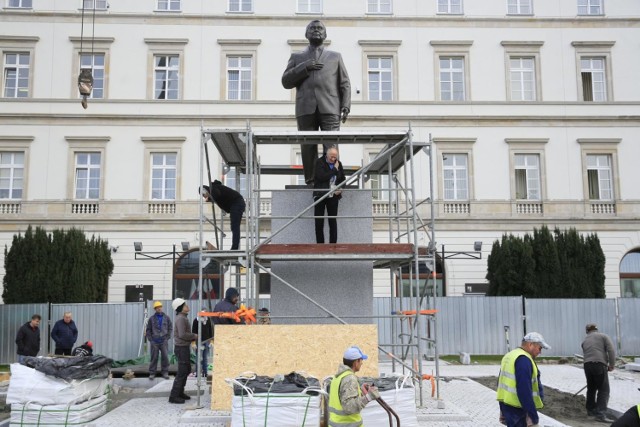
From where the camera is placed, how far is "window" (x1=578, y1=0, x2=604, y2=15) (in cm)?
3397

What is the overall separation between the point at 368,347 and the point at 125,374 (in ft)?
28.8

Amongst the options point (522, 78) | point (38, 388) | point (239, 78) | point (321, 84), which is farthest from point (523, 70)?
point (38, 388)

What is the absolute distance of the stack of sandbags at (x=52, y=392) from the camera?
10.1 m

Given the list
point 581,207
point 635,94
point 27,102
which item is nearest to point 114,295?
point 27,102

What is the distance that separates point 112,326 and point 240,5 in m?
17.5

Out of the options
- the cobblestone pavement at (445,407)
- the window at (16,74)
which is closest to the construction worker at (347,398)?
the cobblestone pavement at (445,407)

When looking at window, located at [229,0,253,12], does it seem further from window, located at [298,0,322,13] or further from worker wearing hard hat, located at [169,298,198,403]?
worker wearing hard hat, located at [169,298,198,403]

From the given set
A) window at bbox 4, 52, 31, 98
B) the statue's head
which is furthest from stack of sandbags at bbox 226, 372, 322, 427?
window at bbox 4, 52, 31, 98

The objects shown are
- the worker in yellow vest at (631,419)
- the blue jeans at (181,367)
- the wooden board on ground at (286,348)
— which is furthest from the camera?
the blue jeans at (181,367)

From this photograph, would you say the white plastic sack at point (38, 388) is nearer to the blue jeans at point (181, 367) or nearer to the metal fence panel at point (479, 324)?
the blue jeans at point (181, 367)

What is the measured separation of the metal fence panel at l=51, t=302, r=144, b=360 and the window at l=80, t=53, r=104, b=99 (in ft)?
42.3

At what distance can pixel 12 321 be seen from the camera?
926 inches

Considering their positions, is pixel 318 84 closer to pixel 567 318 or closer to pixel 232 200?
pixel 232 200

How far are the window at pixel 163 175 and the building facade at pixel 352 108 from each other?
0.07 m
